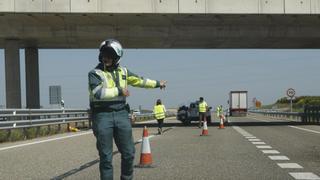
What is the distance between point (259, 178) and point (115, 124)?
12.6ft

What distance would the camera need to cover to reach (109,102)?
25.1 feet

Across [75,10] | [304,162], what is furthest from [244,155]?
[75,10]

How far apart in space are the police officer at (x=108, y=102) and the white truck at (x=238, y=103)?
72.5 meters

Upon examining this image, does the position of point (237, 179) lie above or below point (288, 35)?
below

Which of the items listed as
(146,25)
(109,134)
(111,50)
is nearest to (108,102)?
(109,134)

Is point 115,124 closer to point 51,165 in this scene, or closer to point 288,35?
point 51,165

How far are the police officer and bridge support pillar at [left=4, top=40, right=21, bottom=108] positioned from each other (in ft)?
98.4

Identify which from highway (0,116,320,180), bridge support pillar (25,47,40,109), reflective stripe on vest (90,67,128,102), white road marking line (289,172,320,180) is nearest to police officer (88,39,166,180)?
reflective stripe on vest (90,67,128,102)

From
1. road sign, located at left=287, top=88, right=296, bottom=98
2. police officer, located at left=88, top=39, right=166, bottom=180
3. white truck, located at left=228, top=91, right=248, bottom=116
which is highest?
police officer, located at left=88, top=39, right=166, bottom=180

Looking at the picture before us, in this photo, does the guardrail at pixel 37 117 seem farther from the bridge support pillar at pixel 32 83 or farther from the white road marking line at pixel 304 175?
the white road marking line at pixel 304 175

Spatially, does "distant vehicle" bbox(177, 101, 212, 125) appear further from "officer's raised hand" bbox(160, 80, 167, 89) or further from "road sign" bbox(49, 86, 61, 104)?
"officer's raised hand" bbox(160, 80, 167, 89)

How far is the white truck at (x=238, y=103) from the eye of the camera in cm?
7975

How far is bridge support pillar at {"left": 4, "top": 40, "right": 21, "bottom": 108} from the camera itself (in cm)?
3700

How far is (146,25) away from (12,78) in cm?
824
